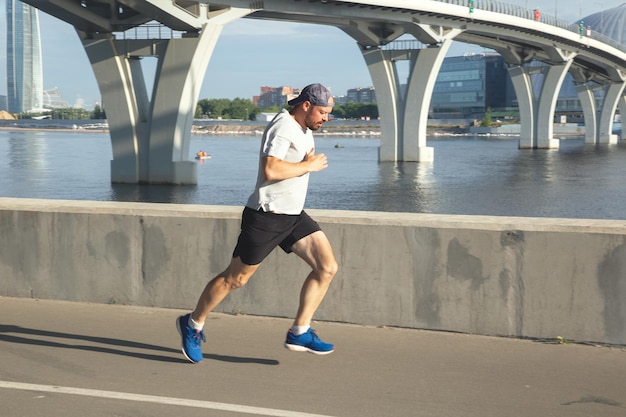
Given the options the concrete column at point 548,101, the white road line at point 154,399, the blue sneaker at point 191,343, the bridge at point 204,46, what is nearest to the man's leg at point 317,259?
the blue sneaker at point 191,343

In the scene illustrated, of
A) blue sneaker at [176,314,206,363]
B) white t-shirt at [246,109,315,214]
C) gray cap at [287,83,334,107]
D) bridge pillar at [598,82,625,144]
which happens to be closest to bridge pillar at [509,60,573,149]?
bridge pillar at [598,82,625,144]

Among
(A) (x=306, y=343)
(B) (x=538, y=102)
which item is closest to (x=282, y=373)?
(A) (x=306, y=343)

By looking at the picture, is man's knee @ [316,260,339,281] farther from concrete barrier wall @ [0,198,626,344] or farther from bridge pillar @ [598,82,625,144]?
bridge pillar @ [598,82,625,144]

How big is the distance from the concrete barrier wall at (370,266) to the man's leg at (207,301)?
1395mm

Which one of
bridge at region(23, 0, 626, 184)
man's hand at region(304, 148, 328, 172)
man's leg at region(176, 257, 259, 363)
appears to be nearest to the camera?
man's hand at region(304, 148, 328, 172)

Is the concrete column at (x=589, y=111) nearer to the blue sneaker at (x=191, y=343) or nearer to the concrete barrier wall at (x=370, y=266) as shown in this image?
the concrete barrier wall at (x=370, y=266)

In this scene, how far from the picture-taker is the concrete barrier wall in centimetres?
670

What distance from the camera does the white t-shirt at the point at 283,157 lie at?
5.72 m

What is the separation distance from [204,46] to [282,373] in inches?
1418

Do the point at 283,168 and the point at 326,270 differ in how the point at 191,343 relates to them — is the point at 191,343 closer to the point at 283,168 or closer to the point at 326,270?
the point at 326,270

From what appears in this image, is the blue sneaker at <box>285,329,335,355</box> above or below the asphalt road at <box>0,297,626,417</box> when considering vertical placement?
above

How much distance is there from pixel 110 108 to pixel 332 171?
644 inches

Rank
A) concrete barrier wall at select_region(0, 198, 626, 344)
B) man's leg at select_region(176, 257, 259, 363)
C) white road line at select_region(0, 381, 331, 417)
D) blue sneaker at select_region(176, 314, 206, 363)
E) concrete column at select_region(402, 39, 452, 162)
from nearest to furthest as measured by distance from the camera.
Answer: white road line at select_region(0, 381, 331, 417) < man's leg at select_region(176, 257, 259, 363) < blue sneaker at select_region(176, 314, 206, 363) < concrete barrier wall at select_region(0, 198, 626, 344) < concrete column at select_region(402, 39, 452, 162)

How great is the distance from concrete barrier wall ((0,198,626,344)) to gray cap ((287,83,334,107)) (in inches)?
60.2
